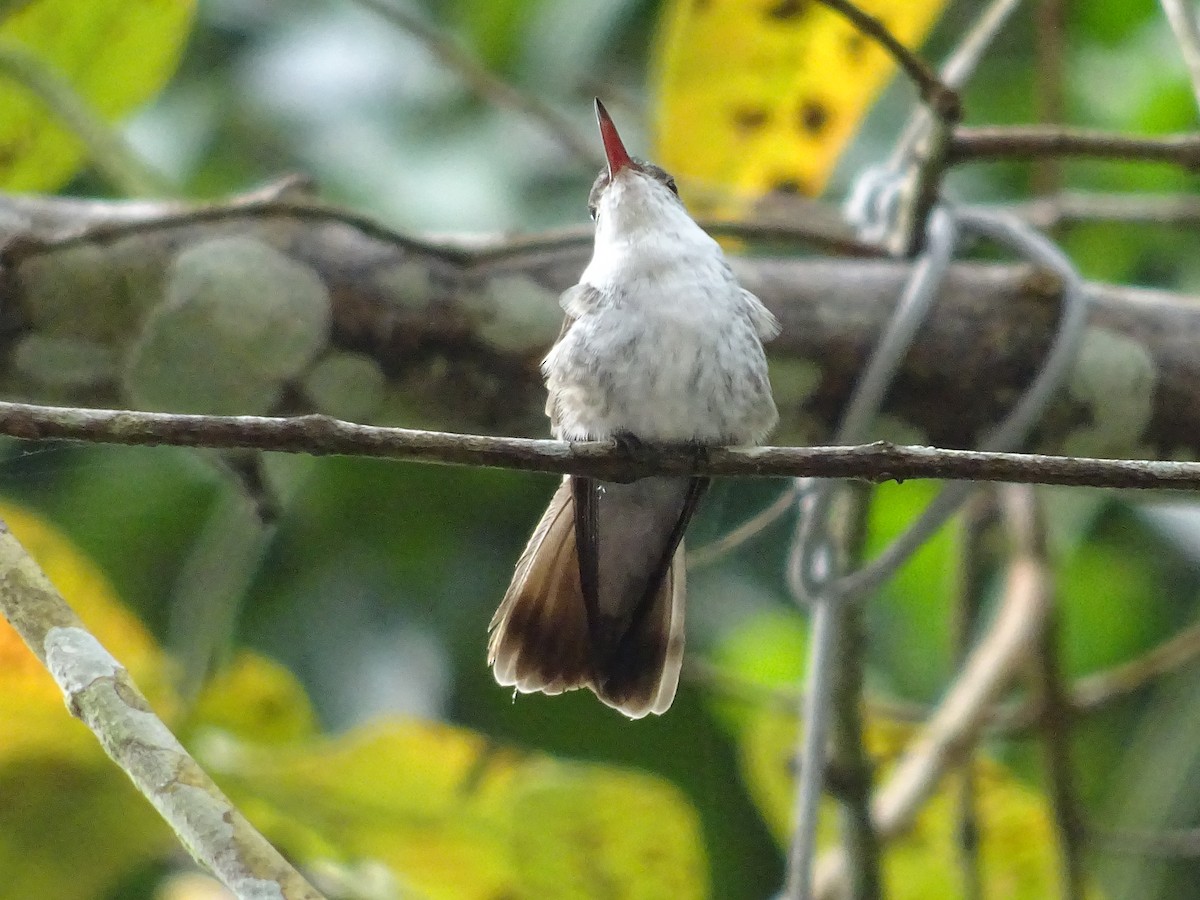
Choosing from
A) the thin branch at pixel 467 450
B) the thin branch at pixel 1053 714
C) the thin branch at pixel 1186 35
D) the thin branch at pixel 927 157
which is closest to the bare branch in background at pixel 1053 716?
the thin branch at pixel 1053 714

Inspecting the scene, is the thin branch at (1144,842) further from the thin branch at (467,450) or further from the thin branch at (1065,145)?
the thin branch at (467,450)

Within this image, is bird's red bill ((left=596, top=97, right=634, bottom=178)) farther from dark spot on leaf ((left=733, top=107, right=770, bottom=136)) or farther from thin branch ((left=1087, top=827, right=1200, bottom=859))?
thin branch ((left=1087, top=827, right=1200, bottom=859))

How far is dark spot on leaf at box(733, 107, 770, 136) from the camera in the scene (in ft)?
7.99

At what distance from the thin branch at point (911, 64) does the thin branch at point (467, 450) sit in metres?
0.67

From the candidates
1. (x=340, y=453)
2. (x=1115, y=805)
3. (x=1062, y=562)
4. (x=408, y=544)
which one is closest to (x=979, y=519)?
(x=1062, y=562)

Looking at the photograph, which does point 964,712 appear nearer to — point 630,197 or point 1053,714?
point 1053,714

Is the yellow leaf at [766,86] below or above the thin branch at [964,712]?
above

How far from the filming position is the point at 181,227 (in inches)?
73.9

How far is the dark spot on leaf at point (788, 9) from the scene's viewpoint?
7.75 ft

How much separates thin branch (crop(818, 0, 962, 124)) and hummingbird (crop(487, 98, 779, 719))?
13.6 inches

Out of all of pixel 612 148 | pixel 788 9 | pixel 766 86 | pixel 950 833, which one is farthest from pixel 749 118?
pixel 950 833

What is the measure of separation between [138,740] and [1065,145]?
1.42m

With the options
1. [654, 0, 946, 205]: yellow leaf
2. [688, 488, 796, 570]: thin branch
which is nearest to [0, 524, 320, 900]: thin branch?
[688, 488, 796, 570]: thin branch

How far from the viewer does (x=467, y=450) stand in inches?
45.9
